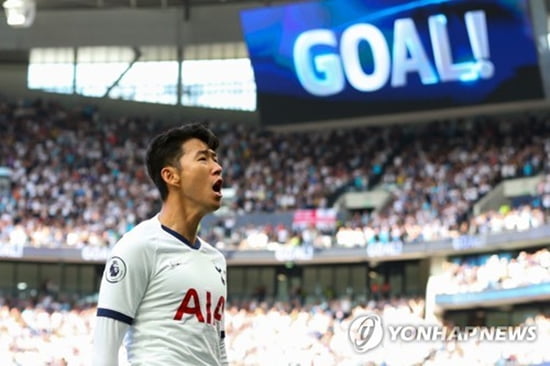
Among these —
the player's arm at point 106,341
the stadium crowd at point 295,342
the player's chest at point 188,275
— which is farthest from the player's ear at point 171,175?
the stadium crowd at point 295,342

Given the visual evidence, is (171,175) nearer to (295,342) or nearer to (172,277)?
(172,277)

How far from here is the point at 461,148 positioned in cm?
3791

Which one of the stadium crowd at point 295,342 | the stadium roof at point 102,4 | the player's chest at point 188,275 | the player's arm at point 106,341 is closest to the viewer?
the player's arm at point 106,341

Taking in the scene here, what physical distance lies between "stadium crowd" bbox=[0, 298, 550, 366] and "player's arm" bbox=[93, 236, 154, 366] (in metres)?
19.1

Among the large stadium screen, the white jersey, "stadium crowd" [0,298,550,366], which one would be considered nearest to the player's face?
the white jersey

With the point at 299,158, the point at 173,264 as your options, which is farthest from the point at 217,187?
the point at 299,158

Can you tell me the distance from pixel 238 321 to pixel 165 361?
83.9 ft

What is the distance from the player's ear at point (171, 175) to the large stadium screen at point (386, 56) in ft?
99.4

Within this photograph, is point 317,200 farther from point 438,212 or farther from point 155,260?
point 155,260

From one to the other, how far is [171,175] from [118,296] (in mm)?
587

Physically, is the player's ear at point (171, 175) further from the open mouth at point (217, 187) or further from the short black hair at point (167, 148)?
the open mouth at point (217, 187)

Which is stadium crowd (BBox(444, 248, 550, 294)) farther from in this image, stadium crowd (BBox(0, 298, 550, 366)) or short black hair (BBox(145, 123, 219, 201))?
short black hair (BBox(145, 123, 219, 201))

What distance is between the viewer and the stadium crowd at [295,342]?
2320 centimetres

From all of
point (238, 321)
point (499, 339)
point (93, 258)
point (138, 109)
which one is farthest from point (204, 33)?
point (499, 339)
